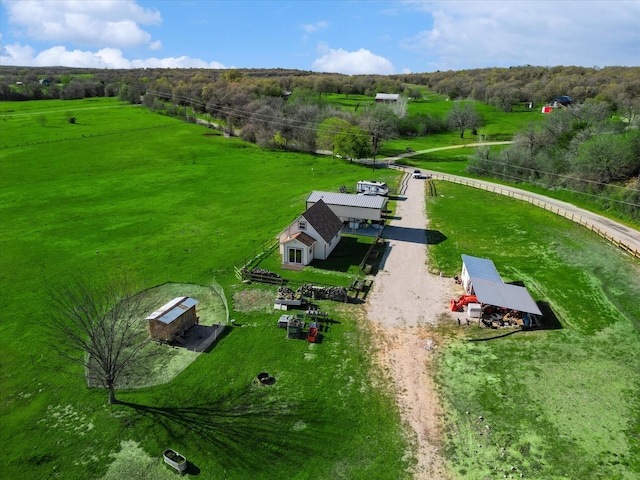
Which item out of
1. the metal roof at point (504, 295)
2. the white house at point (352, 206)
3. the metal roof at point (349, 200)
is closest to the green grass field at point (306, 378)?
the metal roof at point (504, 295)

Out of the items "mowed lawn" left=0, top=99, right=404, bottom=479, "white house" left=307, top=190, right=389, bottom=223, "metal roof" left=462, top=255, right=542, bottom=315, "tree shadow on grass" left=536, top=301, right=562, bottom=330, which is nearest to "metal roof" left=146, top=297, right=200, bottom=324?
"mowed lawn" left=0, top=99, right=404, bottom=479

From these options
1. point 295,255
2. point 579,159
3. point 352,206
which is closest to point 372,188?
point 352,206

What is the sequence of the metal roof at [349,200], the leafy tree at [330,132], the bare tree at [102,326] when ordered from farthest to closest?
1. the leafy tree at [330,132]
2. the metal roof at [349,200]
3. the bare tree at [102,326]

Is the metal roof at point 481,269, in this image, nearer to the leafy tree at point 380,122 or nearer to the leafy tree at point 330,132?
the leafy tree at point 380,122

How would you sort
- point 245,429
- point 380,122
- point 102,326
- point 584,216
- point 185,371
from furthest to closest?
point 380,122 → point 584,216 → point 185,371 → point 102,326 → point 245,429

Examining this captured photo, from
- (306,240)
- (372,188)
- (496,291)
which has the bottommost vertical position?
(496,291)

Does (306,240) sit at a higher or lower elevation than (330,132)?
lower

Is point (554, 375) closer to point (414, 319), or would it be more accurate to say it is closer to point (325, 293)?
point (414, 319)
